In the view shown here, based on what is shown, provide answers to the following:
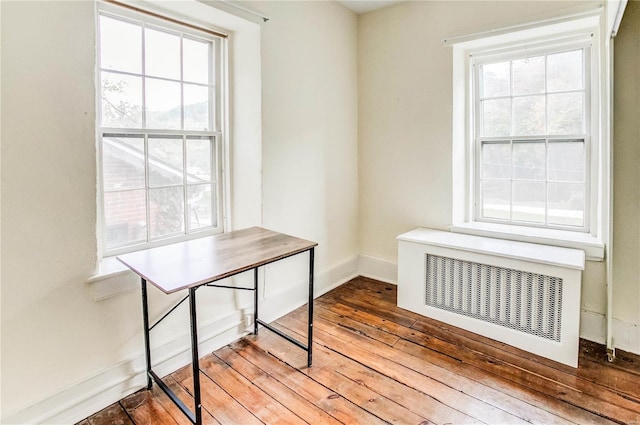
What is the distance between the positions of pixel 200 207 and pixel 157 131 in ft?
1.87

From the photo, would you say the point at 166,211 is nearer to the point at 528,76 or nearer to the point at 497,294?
the point at 497,294

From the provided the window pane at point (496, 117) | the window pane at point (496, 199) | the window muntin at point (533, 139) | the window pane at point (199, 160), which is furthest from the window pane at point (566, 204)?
the window pane at point (199, 160)

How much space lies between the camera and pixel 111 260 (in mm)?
1955

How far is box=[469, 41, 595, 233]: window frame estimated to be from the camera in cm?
255

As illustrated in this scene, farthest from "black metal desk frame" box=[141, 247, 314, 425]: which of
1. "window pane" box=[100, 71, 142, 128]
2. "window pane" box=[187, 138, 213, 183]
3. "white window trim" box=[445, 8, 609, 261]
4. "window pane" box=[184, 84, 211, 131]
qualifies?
"white window trim" box=[445, 8, 609, 261]

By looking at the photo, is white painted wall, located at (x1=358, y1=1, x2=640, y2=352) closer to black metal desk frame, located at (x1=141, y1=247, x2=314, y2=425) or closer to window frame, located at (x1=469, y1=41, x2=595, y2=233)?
window frame, located at (x1=469, y1=41, x2=595, y2=233)

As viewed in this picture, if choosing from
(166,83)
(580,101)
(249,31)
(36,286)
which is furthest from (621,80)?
(36,286)

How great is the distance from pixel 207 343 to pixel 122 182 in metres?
1.13

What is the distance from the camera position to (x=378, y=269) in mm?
3555

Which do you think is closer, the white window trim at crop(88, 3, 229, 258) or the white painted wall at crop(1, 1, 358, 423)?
the white painted wall at crop(1, 1, 358, 423)

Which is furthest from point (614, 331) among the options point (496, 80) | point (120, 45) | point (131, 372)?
point (120, 45)

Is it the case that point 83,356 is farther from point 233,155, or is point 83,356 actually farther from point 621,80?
point 621,80

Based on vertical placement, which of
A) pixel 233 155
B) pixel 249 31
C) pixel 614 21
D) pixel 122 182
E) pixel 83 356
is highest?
pixel 249 31

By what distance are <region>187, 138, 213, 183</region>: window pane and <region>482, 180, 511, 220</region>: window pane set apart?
7.55 feet
